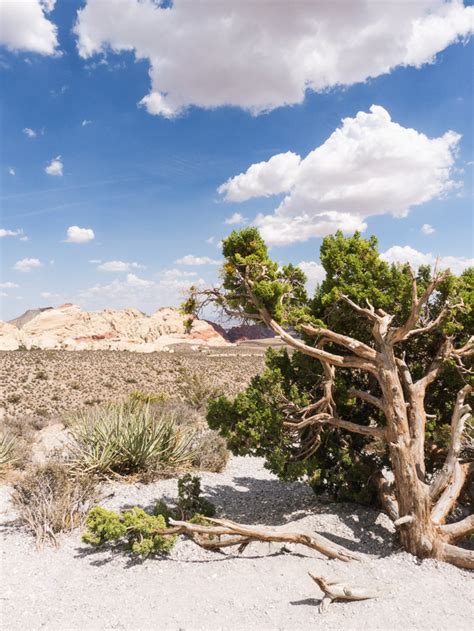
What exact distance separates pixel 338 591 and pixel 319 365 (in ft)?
12.0

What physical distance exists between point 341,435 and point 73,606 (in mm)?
5149

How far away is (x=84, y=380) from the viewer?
2841 cm

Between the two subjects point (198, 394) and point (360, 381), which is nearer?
point (360, 381)

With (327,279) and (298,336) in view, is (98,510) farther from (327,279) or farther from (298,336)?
(327,279)

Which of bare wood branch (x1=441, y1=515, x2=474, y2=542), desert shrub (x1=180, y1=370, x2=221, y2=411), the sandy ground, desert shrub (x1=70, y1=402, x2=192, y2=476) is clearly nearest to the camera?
the sandy ground

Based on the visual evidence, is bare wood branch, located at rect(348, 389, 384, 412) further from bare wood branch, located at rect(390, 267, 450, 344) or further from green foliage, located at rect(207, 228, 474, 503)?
bare wood branch, located at rect(390, 267, 450, 344)

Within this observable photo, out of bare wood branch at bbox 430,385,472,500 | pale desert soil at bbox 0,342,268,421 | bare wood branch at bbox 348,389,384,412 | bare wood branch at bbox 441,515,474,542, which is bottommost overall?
pale desert soil at bbox 0,342,268,421

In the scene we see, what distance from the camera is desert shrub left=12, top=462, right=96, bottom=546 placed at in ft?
22.3

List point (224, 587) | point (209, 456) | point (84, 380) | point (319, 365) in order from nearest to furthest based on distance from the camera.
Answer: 1. point (224, 587)
2. point (319, 365)
3. point (209, 456)
4. point (84, 380)

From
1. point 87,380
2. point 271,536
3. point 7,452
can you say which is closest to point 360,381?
point 271,536

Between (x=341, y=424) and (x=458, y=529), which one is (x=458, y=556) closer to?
(x=458, y=529)

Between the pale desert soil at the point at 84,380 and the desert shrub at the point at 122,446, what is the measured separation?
1016 cm

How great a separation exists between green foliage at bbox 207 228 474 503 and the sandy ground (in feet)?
3.61

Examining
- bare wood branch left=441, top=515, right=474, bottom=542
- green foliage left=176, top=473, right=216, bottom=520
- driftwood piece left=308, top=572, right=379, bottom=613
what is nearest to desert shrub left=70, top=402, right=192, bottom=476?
green foliage left=176, top=473, right=216, bottom=520
